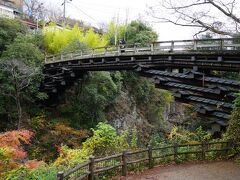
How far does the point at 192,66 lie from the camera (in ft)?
50.8

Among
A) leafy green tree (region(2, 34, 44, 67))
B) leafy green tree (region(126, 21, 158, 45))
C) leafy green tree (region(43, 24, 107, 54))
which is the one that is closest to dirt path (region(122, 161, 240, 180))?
leafy green tree (region(2, 34, 44, 67))

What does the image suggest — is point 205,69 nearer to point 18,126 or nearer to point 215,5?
point 215,5

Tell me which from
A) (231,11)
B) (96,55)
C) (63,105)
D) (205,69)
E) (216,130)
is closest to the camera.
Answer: (231,11)

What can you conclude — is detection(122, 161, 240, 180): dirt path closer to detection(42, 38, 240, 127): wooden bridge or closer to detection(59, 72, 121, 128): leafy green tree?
detection(42, 38, 240, 127): wooden bridge

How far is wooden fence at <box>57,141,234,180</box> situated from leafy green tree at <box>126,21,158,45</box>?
2473 centimetres

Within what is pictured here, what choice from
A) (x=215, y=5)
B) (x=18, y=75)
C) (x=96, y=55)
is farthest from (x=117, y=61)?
(x=215, y=5)

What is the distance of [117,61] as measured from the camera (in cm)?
2106

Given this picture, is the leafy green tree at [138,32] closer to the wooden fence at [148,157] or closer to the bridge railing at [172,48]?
the bridge railing at [172,48]

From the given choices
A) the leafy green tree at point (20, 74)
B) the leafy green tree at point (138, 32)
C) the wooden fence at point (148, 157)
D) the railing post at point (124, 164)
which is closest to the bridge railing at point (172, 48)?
the leafy green tree at point (20, 74)

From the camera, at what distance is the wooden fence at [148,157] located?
30.6 ft

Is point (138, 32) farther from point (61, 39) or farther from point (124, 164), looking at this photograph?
point (124, 164)

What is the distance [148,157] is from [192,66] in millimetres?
5866

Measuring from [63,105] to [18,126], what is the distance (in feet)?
23.0

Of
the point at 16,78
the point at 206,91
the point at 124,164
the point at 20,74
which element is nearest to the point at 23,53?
the point at 20,74
